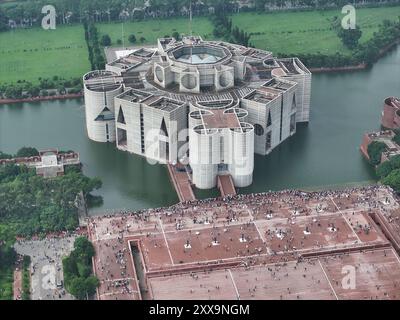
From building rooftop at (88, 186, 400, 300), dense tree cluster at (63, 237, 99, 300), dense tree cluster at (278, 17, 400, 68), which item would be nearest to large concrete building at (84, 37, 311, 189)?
building rooftop at (88, 186, 400, 300)

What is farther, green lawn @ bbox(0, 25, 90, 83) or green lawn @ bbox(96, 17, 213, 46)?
green lawn @ bbox(96, 17, 213, 46)

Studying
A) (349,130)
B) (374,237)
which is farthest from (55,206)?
(349,130)

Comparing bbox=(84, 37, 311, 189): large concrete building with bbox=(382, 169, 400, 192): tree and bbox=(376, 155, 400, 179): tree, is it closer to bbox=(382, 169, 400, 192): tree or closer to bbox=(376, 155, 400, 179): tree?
bbox=(376, 155, 400, 179): tree

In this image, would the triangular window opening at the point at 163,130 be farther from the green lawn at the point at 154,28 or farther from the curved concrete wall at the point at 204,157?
the green lawn at the point at 154,28

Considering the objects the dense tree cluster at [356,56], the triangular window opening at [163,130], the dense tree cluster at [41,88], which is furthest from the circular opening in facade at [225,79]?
the dense tree cluster at [356,56]

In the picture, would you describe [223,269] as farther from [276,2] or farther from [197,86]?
[276,2]

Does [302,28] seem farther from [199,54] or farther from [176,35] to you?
[199,54]

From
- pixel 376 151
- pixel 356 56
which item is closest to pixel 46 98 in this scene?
pixel 376 151
